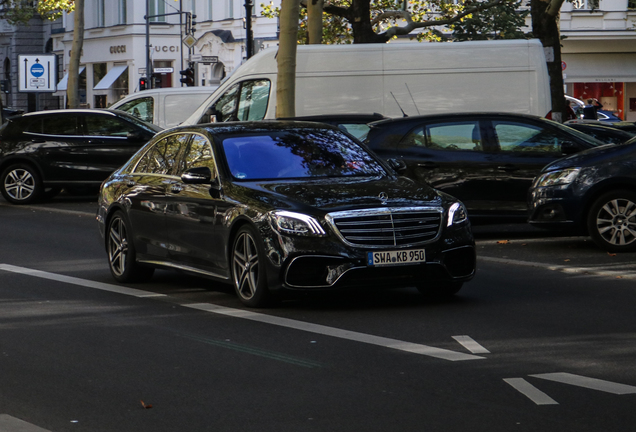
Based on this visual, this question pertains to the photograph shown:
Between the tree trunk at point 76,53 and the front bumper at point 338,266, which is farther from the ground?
the tree trunk at point 76,53

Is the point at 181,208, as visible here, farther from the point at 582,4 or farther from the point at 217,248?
the point at 582,4

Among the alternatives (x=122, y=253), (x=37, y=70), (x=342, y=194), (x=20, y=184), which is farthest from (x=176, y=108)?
(x=342, y=194)

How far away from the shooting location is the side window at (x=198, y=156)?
10000 mm

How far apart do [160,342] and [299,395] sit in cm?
190

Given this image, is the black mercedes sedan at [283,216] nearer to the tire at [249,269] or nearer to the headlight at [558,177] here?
the tire at [249,269]

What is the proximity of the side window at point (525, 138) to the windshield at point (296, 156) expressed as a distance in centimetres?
423

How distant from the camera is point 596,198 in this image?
12766 mm

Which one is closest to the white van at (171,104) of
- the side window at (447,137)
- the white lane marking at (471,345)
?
the side window at (447,137)

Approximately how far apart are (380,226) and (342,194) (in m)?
0.43

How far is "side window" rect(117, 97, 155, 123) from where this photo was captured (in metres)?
25.6

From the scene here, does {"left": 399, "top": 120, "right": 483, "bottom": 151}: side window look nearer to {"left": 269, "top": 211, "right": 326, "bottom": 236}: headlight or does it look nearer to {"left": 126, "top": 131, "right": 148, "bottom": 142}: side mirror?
{"left": 269, "top": 211, "right": 326, "bottom": 236}: headlight

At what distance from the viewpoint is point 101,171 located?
21.5 meters

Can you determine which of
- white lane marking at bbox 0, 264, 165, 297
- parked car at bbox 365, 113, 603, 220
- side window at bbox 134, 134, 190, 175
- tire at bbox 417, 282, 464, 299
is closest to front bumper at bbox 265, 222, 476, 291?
tire at bbox 417, 282, 464, 299

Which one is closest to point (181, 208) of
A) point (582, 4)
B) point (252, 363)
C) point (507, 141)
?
point (252, 363)
